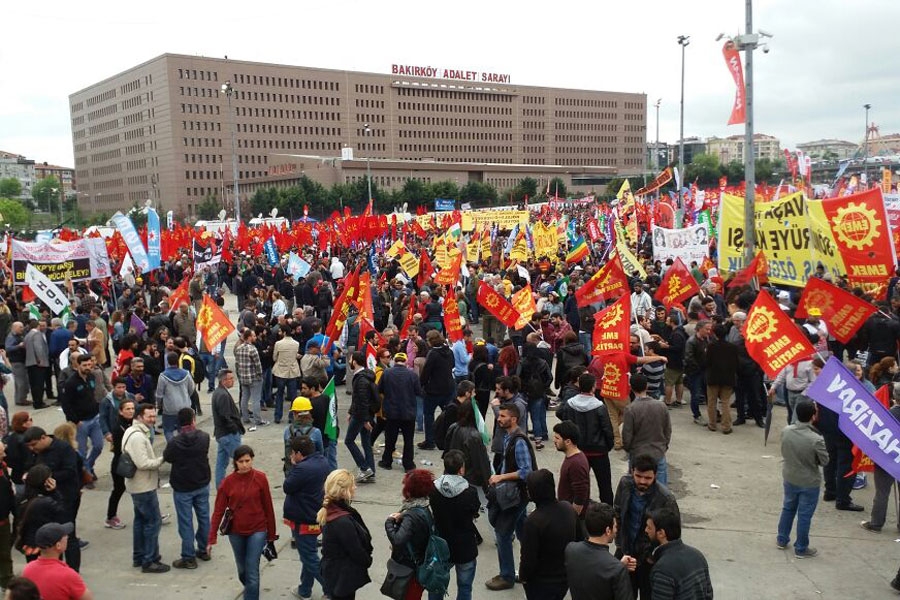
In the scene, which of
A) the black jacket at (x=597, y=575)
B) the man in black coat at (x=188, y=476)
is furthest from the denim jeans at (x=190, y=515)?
→ the black jacket at (x=597, y=575)

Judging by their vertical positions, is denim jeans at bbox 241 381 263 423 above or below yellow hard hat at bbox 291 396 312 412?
below

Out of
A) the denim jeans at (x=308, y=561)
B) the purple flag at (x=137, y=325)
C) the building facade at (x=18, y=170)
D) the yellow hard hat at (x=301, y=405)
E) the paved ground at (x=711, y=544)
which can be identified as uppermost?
the building facade at (x=18, y=170)

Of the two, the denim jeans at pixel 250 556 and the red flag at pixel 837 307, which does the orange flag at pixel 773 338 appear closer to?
the red flag at pixel 837 307

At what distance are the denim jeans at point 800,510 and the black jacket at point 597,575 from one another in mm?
3398

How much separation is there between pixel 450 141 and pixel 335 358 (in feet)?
470

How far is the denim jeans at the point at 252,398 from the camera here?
11.9m

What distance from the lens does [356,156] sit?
454 feet

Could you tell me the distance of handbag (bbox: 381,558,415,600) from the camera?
5.34 metres

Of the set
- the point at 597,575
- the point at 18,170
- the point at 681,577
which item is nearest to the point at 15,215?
the point at 597,575

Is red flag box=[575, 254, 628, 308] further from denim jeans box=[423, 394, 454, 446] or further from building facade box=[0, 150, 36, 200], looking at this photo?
building facade box=[0, 150, 36, 200]

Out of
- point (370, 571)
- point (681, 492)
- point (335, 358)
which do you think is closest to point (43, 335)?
point (335, 358)

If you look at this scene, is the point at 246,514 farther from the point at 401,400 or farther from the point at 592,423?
the point at 401,400

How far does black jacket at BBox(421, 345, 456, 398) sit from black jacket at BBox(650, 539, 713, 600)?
6250 mm

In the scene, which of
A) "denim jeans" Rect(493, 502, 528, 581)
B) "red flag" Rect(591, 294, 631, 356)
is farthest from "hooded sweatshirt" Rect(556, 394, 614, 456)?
"red flag" Rect(591, 294, 631, 356)
